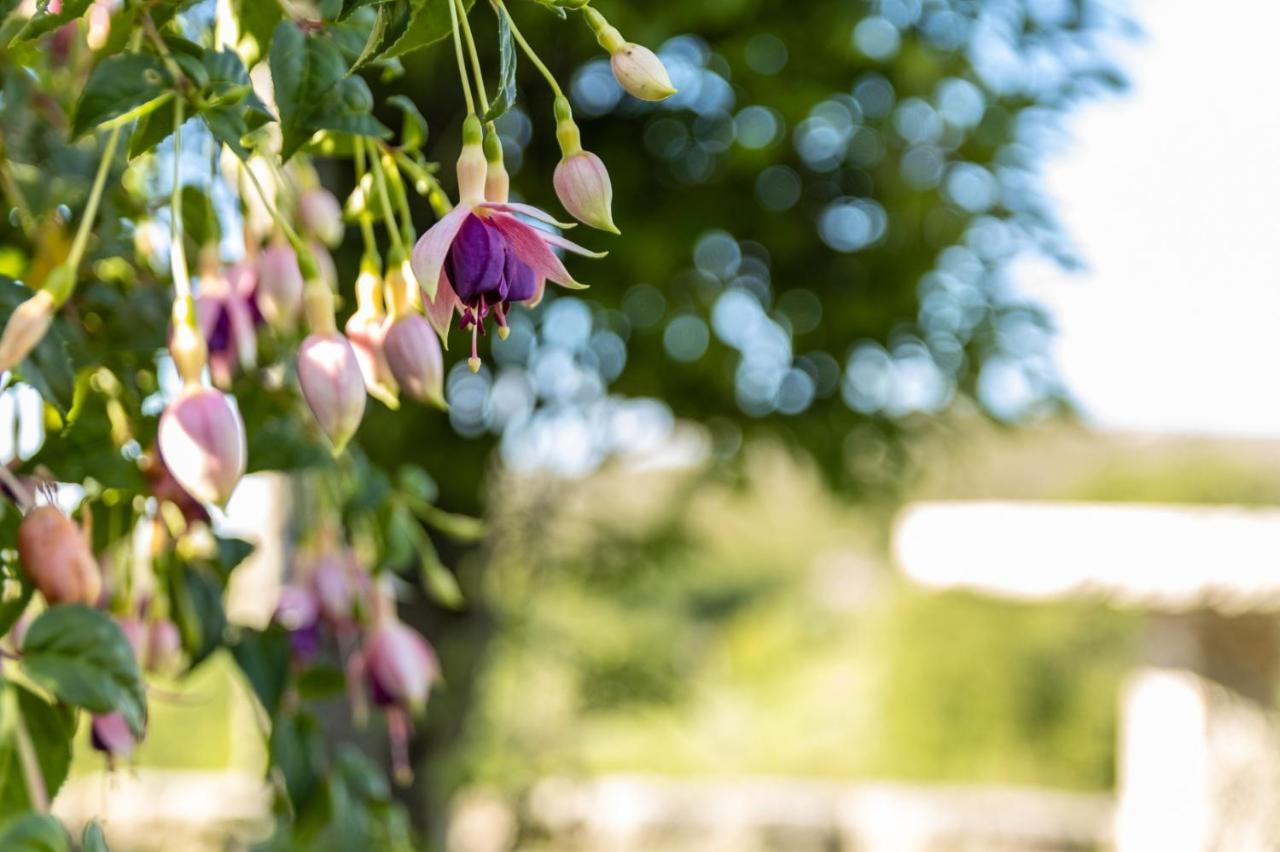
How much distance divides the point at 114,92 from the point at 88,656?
4.9 inches

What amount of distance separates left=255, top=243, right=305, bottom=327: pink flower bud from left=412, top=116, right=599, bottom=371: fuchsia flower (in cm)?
13

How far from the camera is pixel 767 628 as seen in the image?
848 centimetres

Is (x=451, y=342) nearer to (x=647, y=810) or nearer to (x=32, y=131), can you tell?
(x=32, y=131)

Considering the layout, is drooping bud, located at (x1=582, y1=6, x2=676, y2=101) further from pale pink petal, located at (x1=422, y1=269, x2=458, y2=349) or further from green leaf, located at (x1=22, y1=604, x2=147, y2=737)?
green leaf, located at (x1=22, y1=604, x2=147, y2=737)

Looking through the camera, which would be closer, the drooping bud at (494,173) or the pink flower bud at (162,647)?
the drooping bud at (494,173)

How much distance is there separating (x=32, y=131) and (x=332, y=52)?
25 centimetres

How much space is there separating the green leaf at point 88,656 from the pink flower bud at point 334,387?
0.21 feet

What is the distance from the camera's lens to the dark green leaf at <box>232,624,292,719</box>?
48cm

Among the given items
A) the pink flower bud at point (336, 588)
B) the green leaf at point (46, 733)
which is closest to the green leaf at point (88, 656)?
the green leaf at point (46, 733)

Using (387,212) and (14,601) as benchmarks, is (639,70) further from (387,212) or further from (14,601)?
(14,601)

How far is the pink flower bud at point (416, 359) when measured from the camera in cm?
35

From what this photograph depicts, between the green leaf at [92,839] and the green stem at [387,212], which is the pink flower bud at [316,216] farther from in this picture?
the green leaf at [92,839]

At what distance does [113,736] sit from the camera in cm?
40

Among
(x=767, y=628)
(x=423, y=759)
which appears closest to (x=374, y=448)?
(x=423, y=759)
